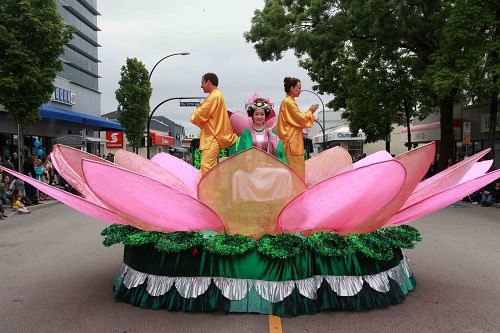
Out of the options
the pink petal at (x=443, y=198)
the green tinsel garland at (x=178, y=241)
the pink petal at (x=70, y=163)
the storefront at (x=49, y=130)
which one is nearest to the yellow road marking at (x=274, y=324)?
the green tinsel garland at (x=178, y=241)

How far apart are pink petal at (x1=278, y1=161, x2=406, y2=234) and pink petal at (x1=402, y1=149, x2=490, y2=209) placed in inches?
33.4

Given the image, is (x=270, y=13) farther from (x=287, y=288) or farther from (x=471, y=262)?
(x=287, y=288)

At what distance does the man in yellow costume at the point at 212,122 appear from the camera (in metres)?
6.36

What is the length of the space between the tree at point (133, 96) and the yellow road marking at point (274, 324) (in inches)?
1656

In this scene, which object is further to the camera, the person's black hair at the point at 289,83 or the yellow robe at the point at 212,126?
the person's black hair at the point at 289,83

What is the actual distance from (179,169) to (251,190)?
348cm

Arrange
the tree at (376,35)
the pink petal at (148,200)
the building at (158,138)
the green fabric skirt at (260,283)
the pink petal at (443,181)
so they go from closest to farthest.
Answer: the pink petal at (148,200), the green fabric skirt at (260,283), the pink petal at (443,181), the tree at (376,35), the building at (158,138)

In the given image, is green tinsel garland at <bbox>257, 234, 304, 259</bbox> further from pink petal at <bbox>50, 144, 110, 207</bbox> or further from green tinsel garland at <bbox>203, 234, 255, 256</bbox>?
pink petal at <bbox>50, 144, 110, 207</bbox>

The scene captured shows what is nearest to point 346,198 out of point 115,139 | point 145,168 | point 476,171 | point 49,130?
point 476,171

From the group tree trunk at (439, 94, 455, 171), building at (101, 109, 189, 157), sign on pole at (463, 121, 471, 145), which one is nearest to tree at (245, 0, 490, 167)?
tree trunk at (439, 94, 455, 171)

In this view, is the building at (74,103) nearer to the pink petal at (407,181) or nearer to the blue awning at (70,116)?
the blue awning at (70,116)

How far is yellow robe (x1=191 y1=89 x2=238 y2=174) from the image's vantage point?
20.9 ft

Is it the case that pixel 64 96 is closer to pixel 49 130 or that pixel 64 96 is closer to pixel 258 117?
pixel 49 130

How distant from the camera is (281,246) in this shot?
14.4 feet
